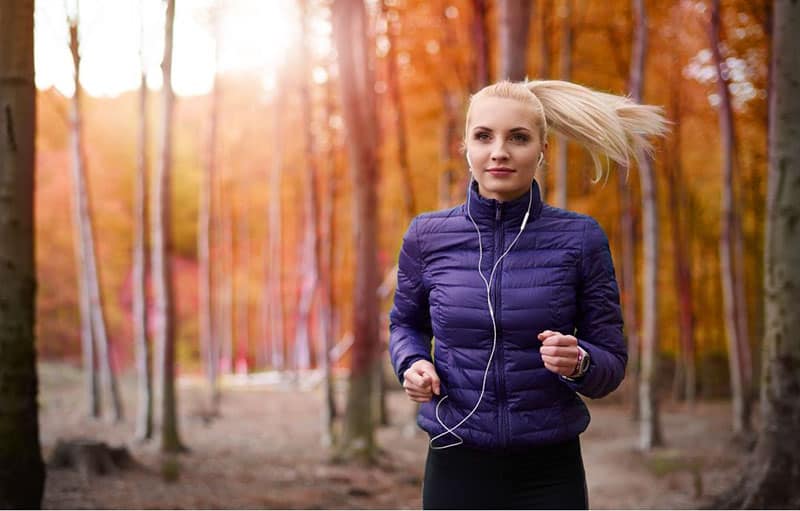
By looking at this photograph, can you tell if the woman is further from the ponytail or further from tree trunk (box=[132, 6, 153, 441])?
tree trunk (box=[132, 6, 153, 441])

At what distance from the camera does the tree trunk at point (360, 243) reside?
10156 mm

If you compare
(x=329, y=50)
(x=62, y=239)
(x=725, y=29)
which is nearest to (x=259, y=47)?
(x=329, y=50)

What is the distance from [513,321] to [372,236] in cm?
826

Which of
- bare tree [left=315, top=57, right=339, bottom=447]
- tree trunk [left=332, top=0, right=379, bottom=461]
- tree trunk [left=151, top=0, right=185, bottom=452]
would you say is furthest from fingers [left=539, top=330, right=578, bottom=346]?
bare tree [left=315, top=57, right=339, bottom=447]

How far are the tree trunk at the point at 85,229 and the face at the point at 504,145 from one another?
10547 millimetres

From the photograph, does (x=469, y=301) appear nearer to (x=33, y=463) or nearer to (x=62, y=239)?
(x=33, y=463)

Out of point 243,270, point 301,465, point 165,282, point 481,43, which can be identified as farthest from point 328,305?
point 243,270

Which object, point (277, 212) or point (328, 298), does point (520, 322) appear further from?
point (277, 212)

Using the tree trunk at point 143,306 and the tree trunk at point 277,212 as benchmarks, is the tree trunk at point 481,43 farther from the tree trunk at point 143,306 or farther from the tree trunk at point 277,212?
the tree trunk at point 277,212

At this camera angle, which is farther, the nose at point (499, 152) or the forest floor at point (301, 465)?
the forest floor at point (301, 465)

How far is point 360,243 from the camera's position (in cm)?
1052

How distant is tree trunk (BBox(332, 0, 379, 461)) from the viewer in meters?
10.2

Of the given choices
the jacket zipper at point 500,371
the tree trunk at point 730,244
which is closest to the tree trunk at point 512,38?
the tree trunk at point 730,244

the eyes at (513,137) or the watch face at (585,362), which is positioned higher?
the eyes at (513,137)
